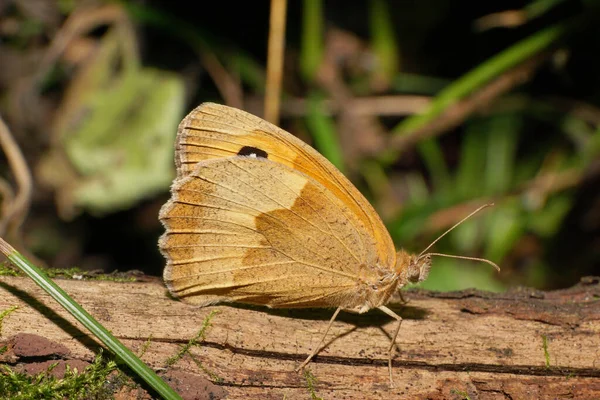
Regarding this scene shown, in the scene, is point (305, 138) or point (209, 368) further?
point (305, 138)

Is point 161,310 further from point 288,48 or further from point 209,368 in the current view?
point 288,48

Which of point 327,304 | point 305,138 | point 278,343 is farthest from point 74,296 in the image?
point 305,138

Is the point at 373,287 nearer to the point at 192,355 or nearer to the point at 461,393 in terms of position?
the point at 461,393

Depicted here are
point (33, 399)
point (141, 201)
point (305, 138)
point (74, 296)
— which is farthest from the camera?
point (305, 138)

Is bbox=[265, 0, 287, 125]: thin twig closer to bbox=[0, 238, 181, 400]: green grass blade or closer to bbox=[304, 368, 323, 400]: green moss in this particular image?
bbox=[304, 368, 323, 400]: green moss

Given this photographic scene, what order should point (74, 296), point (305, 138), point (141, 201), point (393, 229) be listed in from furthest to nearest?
point (305, 138) → point (141, 201) → point (393, 229) → point (74, 296)

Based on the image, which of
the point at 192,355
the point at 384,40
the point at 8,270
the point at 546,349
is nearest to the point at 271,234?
the point at 192,355

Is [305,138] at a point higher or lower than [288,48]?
lower
